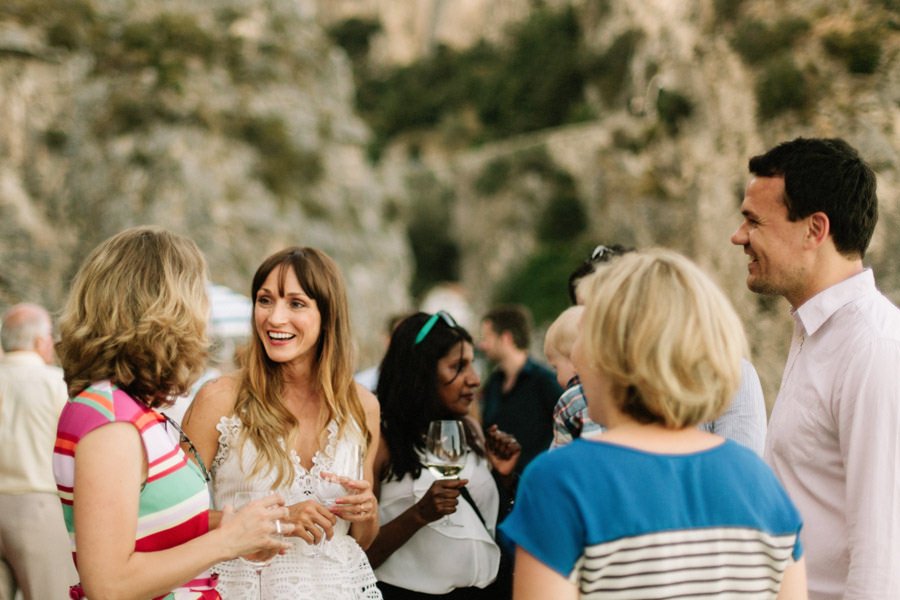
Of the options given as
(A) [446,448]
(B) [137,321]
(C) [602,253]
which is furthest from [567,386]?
(B) [137,321]

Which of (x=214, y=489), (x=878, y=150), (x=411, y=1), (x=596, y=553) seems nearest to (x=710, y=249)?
(x=878, y=150)

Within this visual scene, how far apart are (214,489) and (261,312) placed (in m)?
0.70

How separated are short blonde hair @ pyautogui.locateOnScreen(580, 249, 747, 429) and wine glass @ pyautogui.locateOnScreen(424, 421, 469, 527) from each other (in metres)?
1.59

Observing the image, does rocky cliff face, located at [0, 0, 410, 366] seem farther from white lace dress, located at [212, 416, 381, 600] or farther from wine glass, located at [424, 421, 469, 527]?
wine glass, located at [424, 421, 469, 527]

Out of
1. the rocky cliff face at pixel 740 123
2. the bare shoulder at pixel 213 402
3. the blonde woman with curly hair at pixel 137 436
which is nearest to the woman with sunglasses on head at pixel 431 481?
the bare shoulder at pixel 213 402

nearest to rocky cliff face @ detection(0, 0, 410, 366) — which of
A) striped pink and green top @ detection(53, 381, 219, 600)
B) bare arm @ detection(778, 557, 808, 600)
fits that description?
striped pink and green top @ detection(53, 381, 219, 600)

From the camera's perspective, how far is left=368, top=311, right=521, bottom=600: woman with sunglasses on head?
153 inches

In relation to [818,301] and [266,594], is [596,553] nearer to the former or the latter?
[818,301]

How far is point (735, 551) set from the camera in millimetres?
2037

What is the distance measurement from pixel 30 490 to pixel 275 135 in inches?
654

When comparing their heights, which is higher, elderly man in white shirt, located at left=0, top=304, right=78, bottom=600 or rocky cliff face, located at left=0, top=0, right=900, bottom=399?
rocky cliff face, located at left=0, top=0, right=900, bottom=399

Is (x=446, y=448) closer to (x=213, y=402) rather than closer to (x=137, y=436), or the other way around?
(x=213, y=402)

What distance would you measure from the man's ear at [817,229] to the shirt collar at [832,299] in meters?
0.15

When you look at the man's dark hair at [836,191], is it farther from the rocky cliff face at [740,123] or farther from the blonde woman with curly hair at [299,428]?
the rocky cliff face at [740,123]
